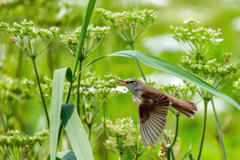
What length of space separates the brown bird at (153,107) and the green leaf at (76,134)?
0.78ft

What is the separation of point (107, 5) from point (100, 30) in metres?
1.07

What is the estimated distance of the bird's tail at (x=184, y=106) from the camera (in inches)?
41.6

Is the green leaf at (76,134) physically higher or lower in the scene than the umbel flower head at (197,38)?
lower

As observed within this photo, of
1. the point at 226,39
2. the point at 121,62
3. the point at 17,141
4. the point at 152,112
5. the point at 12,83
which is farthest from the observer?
the point at 226,39

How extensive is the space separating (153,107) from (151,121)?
0.15 ft

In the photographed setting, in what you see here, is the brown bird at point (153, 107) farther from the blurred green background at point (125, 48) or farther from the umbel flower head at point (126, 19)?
Answer: the blurred green background at point (125, 48)

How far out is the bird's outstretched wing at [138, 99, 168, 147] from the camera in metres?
0.95

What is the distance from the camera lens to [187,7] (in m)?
2.51

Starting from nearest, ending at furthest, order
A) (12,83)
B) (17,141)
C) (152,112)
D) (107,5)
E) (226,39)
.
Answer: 1. (152,112)
2. (17,141)
3. (12,83)
4. (107,5)
5. (226,39)

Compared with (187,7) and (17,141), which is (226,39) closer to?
(187,7)

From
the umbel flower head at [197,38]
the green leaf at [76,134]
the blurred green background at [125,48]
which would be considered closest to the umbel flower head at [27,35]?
the green leaf at [76,134]

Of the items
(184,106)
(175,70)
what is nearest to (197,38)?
(184,106)

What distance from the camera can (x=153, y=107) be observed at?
3.45 feet

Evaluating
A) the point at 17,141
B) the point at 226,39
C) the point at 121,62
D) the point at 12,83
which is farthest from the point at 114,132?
the point at 226,39
